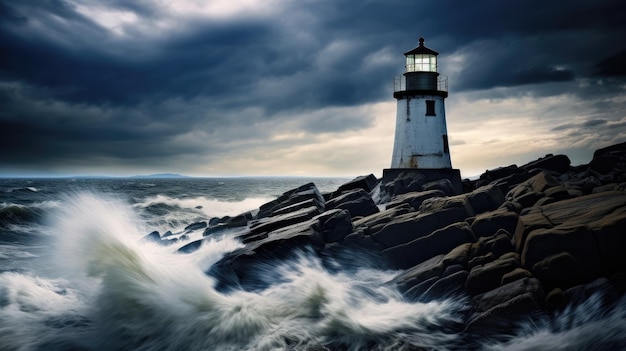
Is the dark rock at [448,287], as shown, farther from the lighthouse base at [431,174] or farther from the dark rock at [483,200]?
the lighthouse base at [431,174]

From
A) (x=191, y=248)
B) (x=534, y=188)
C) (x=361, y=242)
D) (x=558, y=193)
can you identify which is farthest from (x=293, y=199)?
(x=558, y=193)

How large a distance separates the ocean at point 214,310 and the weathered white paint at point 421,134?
9.29m

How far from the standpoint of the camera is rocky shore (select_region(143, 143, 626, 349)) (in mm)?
6324

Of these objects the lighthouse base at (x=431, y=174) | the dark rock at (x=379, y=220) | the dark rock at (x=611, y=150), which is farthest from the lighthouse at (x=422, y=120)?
the dark rock at (x=379, y=220)

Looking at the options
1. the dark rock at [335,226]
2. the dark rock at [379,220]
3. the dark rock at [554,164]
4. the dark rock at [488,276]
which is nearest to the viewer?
the dark rock at [488,276]

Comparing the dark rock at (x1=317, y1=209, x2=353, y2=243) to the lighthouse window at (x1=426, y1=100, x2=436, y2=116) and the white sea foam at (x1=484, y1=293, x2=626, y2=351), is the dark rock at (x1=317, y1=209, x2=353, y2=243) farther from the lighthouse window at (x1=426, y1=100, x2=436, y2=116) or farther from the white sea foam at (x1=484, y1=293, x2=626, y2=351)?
the lighthouse window at (x1=426, y1=100, x2=436, y2=116)

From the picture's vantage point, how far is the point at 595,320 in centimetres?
596

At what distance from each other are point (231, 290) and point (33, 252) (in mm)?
9688

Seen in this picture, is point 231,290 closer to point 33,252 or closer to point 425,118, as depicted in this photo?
point 33,252

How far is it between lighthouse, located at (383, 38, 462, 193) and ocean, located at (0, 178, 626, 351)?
9.23m

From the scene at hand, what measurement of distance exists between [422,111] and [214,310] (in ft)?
40.9

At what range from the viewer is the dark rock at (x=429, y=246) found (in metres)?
8.38

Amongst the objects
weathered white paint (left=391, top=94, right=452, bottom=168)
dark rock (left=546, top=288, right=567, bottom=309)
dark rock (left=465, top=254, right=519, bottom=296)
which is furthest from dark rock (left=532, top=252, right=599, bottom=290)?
weathered white paint (left=391, top=94, right=452, bottom=168)

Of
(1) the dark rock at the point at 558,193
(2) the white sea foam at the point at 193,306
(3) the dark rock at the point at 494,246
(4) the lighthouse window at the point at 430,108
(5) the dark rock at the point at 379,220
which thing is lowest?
(2) the white sea foam at the point at 193,306
